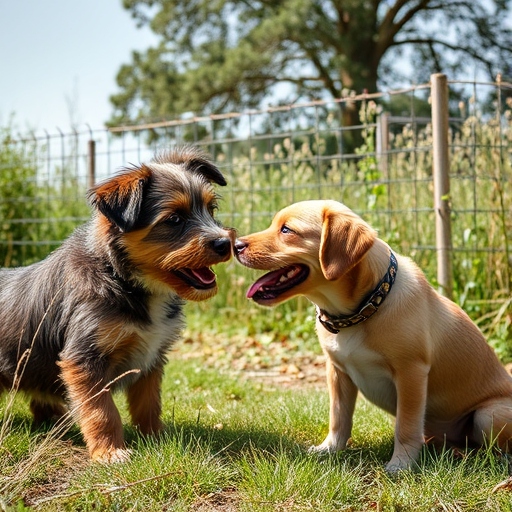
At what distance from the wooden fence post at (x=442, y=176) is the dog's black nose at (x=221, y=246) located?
10.8 feet

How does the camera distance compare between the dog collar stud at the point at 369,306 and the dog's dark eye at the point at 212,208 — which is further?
the dog's dark eye at the point at 212,208

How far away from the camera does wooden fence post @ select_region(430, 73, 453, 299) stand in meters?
6.52

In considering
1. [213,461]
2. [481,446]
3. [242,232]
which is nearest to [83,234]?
[213,461]

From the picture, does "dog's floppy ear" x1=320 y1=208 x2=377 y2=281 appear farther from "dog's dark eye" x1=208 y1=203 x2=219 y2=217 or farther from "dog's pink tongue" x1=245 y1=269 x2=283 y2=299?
"dog's dark eye" x1=208 y1=203 x2=219 y2=217

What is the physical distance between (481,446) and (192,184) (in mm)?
2205

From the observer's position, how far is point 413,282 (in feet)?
12.4

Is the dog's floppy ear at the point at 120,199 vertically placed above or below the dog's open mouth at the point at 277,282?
above

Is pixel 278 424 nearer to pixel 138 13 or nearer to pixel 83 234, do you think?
pixel 83 234

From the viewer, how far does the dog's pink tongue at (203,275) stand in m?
3.91

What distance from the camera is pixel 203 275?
396 centimetres

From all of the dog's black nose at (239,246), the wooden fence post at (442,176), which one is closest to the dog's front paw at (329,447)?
the dog's black nose at (239,246)

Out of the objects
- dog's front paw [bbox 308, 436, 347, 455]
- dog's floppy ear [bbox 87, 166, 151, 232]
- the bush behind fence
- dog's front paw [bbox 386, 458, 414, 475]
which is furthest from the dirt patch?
dog's floppy ear [bbox 87, 166, 151, 232]

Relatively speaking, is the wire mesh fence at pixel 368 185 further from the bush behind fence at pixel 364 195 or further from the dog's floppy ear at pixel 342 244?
the dog's floppy ear at pixel 342 244

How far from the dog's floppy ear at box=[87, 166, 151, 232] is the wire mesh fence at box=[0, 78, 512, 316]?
156 centimetres
